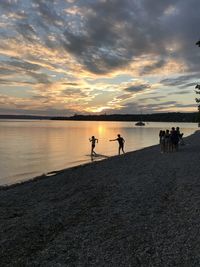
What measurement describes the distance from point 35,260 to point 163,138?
24.3 m

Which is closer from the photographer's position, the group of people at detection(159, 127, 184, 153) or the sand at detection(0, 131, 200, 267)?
the sand at detection(0, 131, 200, 267)

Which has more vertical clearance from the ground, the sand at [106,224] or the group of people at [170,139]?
the group of people at [170,139]

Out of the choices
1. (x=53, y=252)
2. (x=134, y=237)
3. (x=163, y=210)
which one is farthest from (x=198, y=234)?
(x=53, y=252)

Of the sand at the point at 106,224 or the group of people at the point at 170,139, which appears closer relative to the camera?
the sand at the point at 106,224

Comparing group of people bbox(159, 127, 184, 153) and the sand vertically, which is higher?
group of people bbox(159, 127, 184, 153)

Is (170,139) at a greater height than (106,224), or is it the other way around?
(170,139)

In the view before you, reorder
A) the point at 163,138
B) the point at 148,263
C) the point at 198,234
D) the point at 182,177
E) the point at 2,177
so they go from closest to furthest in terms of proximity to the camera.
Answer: the point at 148,263 < the point at 198,234 < the point at 182,177 < the point at 2,177 < the point at 163,138

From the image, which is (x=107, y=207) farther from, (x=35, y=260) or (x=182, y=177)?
(x=182, y=177)

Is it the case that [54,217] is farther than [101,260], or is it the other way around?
[54,217]

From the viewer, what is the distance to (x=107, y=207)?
41.5 ft

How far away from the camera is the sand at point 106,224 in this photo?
8297 mm

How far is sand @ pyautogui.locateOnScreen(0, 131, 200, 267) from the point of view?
27.2 ft

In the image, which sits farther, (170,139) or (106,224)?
(170,139)

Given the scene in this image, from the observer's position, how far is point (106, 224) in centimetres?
1062
